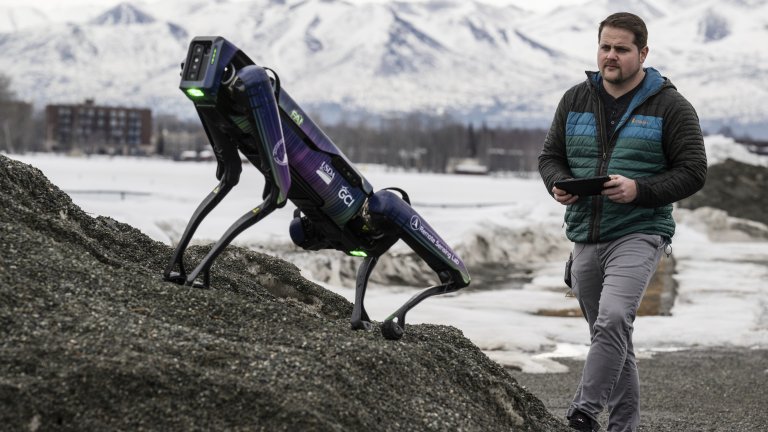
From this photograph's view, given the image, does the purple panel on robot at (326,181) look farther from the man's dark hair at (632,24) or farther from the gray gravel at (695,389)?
the gray gravel at (695,389)

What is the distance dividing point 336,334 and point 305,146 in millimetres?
1049

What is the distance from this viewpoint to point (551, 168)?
23.5 feet

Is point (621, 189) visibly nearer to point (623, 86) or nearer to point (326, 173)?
point (623, 86)

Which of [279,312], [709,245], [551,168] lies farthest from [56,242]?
[709,245]

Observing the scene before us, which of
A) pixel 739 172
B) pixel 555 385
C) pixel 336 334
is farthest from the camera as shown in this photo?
pixel 739 172

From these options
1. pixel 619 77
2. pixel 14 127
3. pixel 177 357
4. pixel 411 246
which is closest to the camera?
pixel 177 357

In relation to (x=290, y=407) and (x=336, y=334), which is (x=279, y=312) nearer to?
(x=336, y=334)

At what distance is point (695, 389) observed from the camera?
11508 millimetres

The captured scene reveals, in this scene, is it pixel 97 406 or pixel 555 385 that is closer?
pixel 97 406

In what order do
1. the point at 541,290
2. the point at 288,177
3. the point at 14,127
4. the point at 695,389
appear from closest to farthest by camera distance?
the point at 288,177 < the point at 695,389 < the point at 541,290 < the point at 14,127

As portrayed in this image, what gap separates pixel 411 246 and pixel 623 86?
5.39 ft

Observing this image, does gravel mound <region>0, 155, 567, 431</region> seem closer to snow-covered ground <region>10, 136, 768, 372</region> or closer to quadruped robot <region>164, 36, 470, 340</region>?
quadruped robot <region>164, 36, 470, 340</region>

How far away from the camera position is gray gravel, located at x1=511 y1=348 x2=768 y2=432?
9344 mm

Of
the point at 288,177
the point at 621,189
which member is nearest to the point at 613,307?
the point at 621,189
